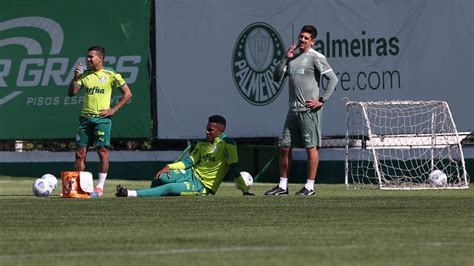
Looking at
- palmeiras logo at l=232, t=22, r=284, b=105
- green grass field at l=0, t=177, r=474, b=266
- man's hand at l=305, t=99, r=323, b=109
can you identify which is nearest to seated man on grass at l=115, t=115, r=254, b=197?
green grass field at l=0, t=177, r=474, b=266

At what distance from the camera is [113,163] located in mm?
25344

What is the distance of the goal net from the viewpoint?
22.0 m

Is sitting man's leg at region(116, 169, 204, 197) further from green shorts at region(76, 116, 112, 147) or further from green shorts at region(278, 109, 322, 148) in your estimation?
green shorts at region(76, 116, 112, 147)

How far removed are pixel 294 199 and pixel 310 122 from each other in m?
1.84

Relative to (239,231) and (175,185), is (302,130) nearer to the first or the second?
(175,185)

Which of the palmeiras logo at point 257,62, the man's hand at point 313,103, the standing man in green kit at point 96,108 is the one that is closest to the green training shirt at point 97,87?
the standing man in green kit at point 96,108

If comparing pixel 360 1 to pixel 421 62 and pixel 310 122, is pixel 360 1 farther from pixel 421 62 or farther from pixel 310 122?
pixel 310 122

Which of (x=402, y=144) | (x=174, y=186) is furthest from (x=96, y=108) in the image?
(x=402, y=144)

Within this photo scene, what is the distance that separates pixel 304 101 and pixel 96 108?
2.86 m

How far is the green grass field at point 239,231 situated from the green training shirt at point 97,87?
255cm

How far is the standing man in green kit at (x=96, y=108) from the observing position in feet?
57.6

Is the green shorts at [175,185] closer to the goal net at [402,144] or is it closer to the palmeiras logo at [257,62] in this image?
the goal net at [402,144]

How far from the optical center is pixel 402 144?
22.4 m

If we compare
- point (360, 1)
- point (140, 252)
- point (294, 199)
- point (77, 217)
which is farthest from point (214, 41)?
point (140, 252)
